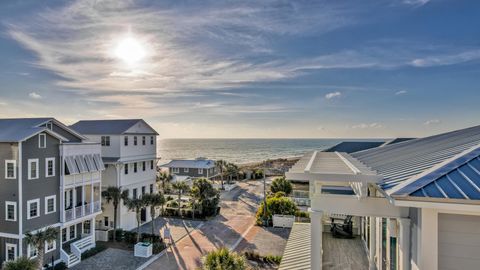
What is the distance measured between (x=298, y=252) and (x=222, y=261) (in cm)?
347

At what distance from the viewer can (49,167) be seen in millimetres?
17484

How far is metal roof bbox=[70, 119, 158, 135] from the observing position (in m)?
23.8

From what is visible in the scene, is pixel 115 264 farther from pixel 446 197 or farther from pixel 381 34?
pixel 381 34

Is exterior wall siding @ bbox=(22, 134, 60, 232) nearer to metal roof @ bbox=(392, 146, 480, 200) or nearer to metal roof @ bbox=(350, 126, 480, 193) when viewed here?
metal roof @ bbox=(350, 126, 480, 193)

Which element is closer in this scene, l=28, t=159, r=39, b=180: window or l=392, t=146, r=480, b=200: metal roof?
l=392, t=146, r=480, b=200: metal roof

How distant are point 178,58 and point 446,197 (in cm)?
1820

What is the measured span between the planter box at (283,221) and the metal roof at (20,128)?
1748cm

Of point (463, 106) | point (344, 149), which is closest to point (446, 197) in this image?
point (463, 106)

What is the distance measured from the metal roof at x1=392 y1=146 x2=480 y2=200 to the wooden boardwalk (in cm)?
612

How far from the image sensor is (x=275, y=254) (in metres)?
18.7

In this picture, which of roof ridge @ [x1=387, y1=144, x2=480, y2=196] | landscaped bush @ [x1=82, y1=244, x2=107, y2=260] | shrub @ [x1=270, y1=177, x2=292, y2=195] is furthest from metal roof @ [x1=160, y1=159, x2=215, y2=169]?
roof ridge @ [x1=387, y1=144, x2=480, y2=196]

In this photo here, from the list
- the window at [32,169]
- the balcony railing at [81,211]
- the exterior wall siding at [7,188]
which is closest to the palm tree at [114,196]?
the balcony railing at [81,211]

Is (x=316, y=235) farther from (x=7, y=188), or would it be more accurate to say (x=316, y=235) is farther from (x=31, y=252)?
(x=7, y=188)

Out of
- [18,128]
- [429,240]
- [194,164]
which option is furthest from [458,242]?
[194,164]
